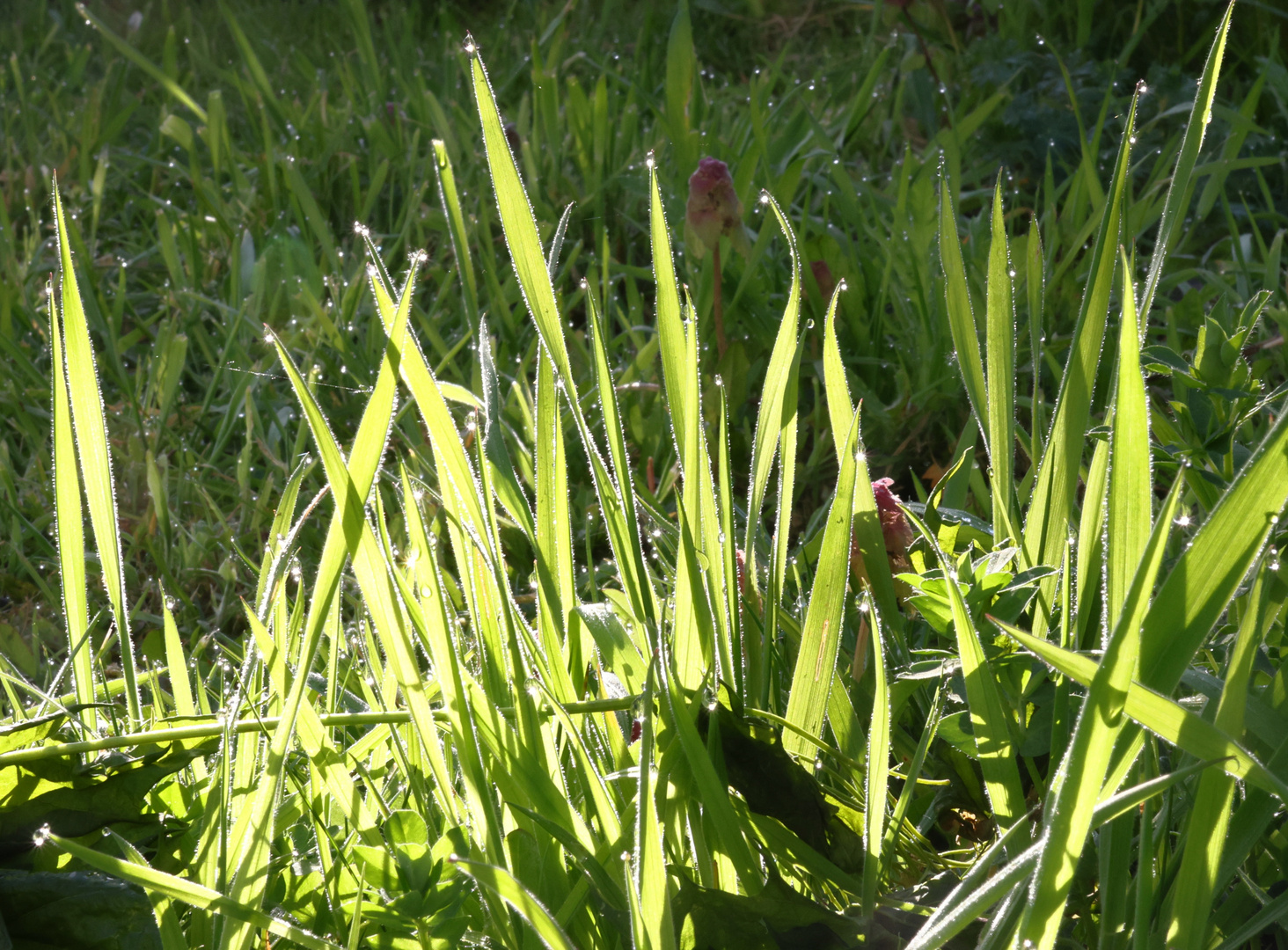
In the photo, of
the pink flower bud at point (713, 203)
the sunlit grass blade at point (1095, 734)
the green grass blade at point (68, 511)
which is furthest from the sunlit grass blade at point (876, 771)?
the pink flower bud at point (713, 203)

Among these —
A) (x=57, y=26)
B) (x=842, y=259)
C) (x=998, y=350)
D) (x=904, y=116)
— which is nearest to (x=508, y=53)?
(x=904, y=116)

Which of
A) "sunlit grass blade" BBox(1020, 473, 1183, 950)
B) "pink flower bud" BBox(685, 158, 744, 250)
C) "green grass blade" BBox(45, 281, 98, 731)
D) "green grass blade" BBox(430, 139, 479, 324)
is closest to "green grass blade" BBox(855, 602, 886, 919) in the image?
"sunlit grass blade" BBox(1020, 473, 1183, 950)

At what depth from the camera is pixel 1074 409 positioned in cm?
63

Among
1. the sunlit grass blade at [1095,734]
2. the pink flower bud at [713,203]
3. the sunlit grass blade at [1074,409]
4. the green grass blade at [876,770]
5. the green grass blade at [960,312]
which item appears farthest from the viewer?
the pink flower bud at [713,203]

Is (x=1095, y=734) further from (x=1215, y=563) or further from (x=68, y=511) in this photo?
(x=68, y=511)

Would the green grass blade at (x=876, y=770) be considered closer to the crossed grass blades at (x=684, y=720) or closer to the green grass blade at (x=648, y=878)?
the crossed grass blades at (x=684, y=720)

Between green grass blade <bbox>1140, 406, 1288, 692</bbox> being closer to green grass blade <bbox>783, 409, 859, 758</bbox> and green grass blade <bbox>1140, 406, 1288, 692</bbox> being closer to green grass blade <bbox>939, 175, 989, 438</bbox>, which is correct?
green grass blade <bbox>783, 409, 859, 758</bbox>

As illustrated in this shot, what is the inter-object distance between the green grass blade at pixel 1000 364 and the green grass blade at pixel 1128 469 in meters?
0.21

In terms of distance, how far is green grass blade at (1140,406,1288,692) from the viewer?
1.31 feet

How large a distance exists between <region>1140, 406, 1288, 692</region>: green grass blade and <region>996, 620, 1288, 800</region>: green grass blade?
23mm

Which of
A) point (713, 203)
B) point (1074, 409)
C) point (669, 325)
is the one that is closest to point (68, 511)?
point (669, 325)

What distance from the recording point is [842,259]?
1516mm

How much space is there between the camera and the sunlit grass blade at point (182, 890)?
0.46m

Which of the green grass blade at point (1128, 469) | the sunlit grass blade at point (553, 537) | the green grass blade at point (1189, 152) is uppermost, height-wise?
the green grass blade at point (1189, 152)
